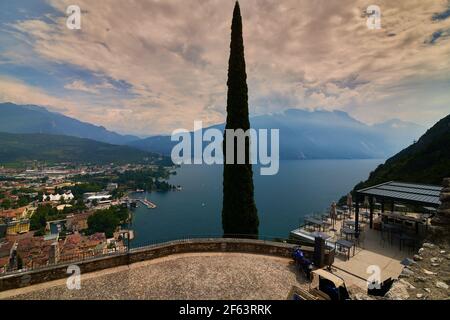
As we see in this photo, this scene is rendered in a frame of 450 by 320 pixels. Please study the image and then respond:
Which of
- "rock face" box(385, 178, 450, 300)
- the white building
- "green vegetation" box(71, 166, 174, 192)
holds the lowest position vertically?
the white building

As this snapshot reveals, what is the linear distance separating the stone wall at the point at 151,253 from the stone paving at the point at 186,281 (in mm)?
230

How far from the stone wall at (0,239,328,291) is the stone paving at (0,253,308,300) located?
23 centimetres

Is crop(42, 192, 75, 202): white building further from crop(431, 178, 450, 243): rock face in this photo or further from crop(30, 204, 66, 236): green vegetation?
crop(431, 178, 450, 243): rock face

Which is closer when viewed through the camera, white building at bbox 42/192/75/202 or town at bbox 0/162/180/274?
town at bbox 0/162/180/274

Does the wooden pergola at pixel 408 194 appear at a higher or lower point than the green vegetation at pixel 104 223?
higher

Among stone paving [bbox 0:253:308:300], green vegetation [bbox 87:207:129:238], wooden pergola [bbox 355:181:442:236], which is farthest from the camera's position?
green vegetation [bbox 87:207:129:238]

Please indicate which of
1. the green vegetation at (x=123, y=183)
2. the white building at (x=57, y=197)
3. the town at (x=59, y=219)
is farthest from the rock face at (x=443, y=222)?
the green vegetation at (x=123, y=183)

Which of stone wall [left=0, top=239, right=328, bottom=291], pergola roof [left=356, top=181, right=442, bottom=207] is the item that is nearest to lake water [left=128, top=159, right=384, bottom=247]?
pergola roof [left=356, top=181, right=442, bottom=207]

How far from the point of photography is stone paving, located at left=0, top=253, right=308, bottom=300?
666 cm

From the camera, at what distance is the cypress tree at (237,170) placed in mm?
12391

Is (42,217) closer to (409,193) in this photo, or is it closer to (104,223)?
(104,223)

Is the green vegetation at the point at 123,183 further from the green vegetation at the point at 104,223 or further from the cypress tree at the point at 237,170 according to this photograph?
the cypress tree at the point at 237,170
